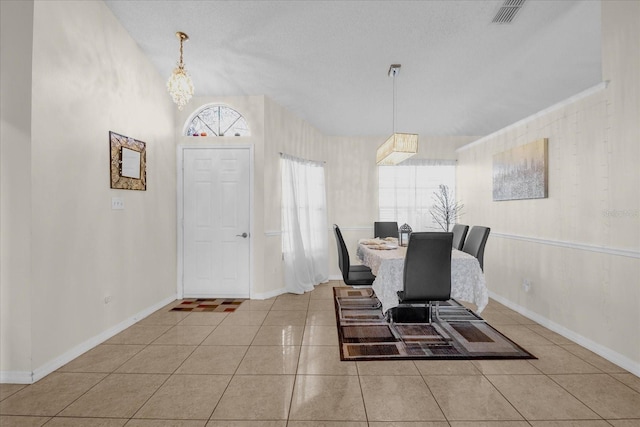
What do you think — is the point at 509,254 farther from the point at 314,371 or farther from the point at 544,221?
the point at 314,371

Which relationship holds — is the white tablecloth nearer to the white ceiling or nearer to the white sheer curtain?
the white sheer curtain

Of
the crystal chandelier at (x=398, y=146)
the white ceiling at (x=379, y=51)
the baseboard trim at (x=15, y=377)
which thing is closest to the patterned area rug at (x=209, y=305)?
the baseboard trim at (x=15, y=377)

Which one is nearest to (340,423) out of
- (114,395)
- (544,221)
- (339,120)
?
(114,395)

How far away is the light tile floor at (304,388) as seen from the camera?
1973mm

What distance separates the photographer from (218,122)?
15.4 ft

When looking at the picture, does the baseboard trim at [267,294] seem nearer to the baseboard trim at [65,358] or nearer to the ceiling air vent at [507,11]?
the baseboard trim at [65,358]

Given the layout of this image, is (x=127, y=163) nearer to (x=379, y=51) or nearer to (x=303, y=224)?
(x=303, y=224)

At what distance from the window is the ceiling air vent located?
2.84m

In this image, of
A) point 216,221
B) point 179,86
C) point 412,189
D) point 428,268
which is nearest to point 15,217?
point 179,86

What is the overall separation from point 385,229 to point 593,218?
9.84ft

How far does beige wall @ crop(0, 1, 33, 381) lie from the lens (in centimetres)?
240

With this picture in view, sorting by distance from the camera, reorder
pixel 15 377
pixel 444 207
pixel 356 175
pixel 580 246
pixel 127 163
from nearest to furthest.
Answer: pixel 15 377 < pixel 580 246 < pixel 127 163 < pixel 444 207 < pixel 356 175

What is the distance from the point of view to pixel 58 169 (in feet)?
8.70

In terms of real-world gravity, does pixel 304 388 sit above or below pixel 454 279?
below
